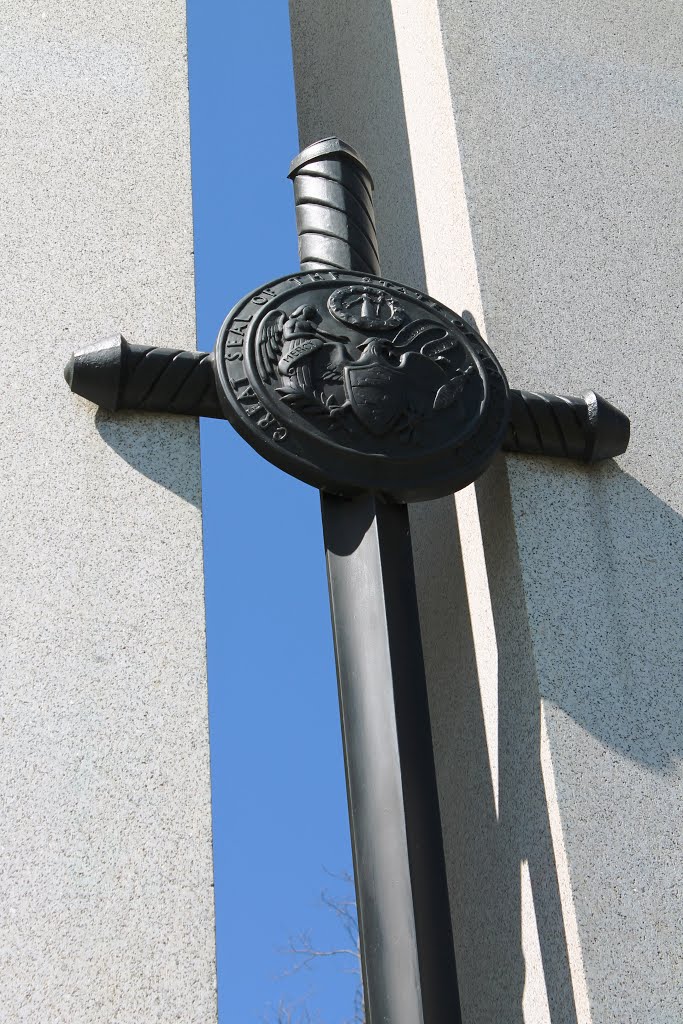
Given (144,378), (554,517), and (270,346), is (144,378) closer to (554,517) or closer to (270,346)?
(270,346)

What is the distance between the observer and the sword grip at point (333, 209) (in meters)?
4.75

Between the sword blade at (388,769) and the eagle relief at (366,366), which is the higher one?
the eagle relief at (366,366)

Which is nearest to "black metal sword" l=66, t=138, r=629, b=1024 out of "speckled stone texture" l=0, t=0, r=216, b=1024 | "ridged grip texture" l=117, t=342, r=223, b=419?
"ridged grip texture" l=117, t=342, r=223, b=419

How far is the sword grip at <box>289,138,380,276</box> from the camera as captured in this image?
4754 millimetres

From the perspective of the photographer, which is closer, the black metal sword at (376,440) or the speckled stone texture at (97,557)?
the speckled stone texture at (97,557)

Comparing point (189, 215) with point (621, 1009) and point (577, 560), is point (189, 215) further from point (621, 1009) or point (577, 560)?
point (621, 1009)

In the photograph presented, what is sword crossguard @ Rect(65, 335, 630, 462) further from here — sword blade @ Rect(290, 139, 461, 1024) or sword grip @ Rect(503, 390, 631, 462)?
sword blade @ Rect(290, 139, 461, 1024)

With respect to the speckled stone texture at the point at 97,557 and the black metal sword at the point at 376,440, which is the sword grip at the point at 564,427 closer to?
the black metal sword at the point at 376,440

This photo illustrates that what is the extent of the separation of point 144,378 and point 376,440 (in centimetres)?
70

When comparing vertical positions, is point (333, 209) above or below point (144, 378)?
above

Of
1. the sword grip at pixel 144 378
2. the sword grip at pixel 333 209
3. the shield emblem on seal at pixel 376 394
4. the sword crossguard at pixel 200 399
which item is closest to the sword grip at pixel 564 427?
the sword crossguard at pixel 200 399

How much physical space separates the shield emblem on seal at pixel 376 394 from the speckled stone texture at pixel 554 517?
50 centimetres

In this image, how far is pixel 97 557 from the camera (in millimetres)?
3891

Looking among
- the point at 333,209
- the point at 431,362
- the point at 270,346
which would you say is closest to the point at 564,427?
the point at 431,362
